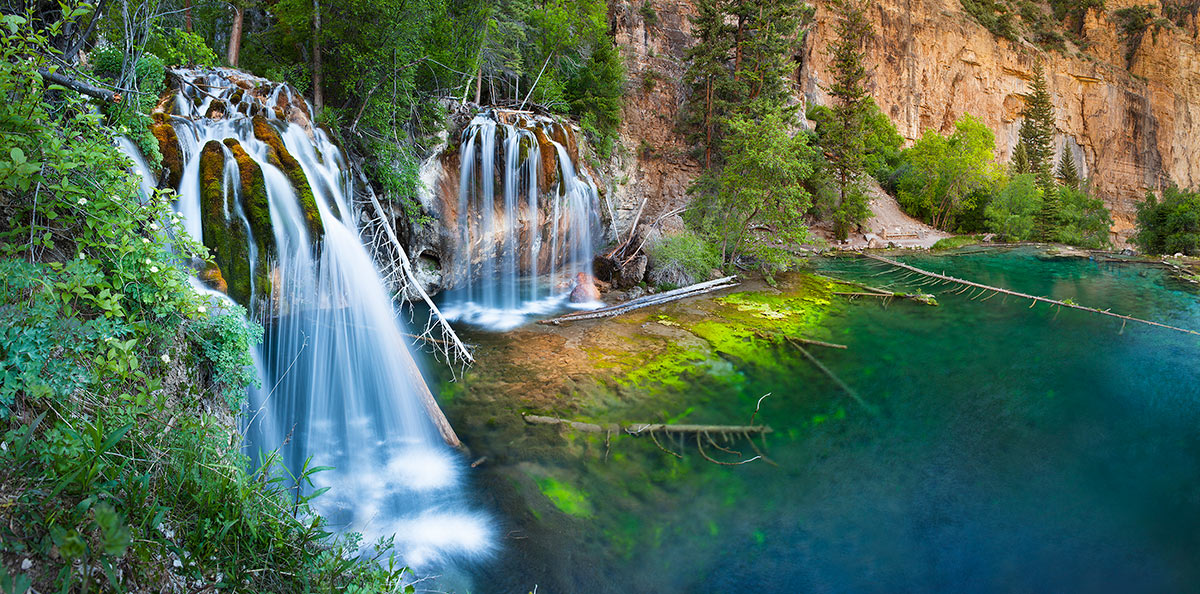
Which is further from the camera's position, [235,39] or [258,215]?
[235,39]

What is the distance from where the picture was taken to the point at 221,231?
6590 millimetres

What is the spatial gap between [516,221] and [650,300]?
414 centimetres

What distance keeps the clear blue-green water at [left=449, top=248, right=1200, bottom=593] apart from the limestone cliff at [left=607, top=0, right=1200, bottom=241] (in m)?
21.1

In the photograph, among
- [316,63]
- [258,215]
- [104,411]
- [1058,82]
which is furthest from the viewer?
[1058,82]

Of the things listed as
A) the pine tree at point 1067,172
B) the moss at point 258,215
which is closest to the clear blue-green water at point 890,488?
the moss at point 258,215

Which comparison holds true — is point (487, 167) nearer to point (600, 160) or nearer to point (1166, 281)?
point (600, 160)

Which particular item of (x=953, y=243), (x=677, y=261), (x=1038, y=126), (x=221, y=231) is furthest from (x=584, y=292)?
(x=1038, y=126)

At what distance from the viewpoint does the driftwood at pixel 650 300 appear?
10992mm

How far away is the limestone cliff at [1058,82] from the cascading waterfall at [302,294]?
828 inches

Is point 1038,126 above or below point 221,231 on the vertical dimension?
above

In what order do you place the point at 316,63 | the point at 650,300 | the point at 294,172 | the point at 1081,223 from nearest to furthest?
the point at 294,172, the point at 316,63, the point at 650,300, the point at 1081,223

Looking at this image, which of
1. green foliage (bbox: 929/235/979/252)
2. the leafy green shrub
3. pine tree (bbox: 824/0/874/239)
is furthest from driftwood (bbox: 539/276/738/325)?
green foliage (bbox: 929/235/979/252)

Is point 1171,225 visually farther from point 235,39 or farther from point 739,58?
point 235,39

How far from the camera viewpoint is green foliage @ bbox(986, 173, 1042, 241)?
2652 cm
